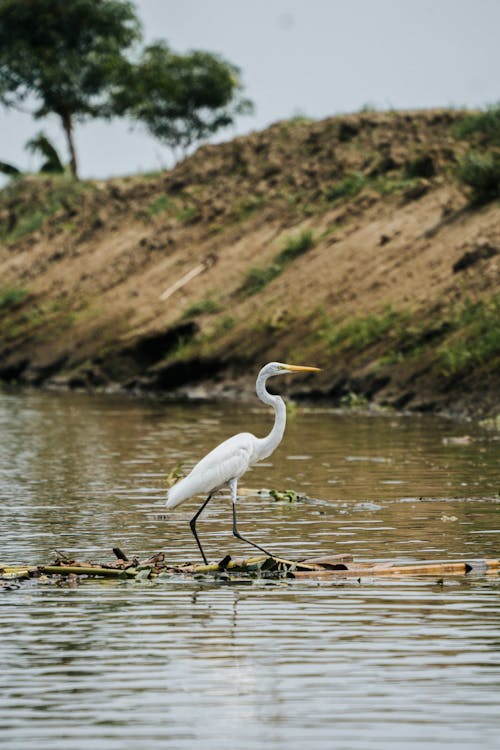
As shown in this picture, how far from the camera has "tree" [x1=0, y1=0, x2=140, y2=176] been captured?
78438mm

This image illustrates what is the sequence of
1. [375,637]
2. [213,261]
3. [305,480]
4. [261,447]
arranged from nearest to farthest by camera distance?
1. [375,637]
2. [261,447]
3. [305,480]
4. [213,261]

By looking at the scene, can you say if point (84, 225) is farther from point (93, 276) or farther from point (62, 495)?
point (62, 495)

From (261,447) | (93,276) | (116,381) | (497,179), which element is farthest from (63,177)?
(261,447)

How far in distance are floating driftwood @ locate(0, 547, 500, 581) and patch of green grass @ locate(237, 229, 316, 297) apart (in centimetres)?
3421

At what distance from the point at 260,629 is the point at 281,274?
36.4 m

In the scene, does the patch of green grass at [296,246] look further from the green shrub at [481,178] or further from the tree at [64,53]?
the tree at [64,53]

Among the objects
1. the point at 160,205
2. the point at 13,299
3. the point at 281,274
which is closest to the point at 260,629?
the point at 281,274

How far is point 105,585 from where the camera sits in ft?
40.1

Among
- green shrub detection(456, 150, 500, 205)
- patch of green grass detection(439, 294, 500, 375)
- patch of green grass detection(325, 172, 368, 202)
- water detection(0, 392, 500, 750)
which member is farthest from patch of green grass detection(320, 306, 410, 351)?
water detection(0, 392, 500, 750)

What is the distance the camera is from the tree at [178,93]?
259ft

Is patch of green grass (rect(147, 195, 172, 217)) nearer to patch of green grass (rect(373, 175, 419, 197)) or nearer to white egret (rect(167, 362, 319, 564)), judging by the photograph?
patch of green grass (rect(373, 175, 419, 197))

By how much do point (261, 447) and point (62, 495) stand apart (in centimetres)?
559

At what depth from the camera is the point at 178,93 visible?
260 feet

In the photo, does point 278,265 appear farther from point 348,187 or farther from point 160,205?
point 160,205
